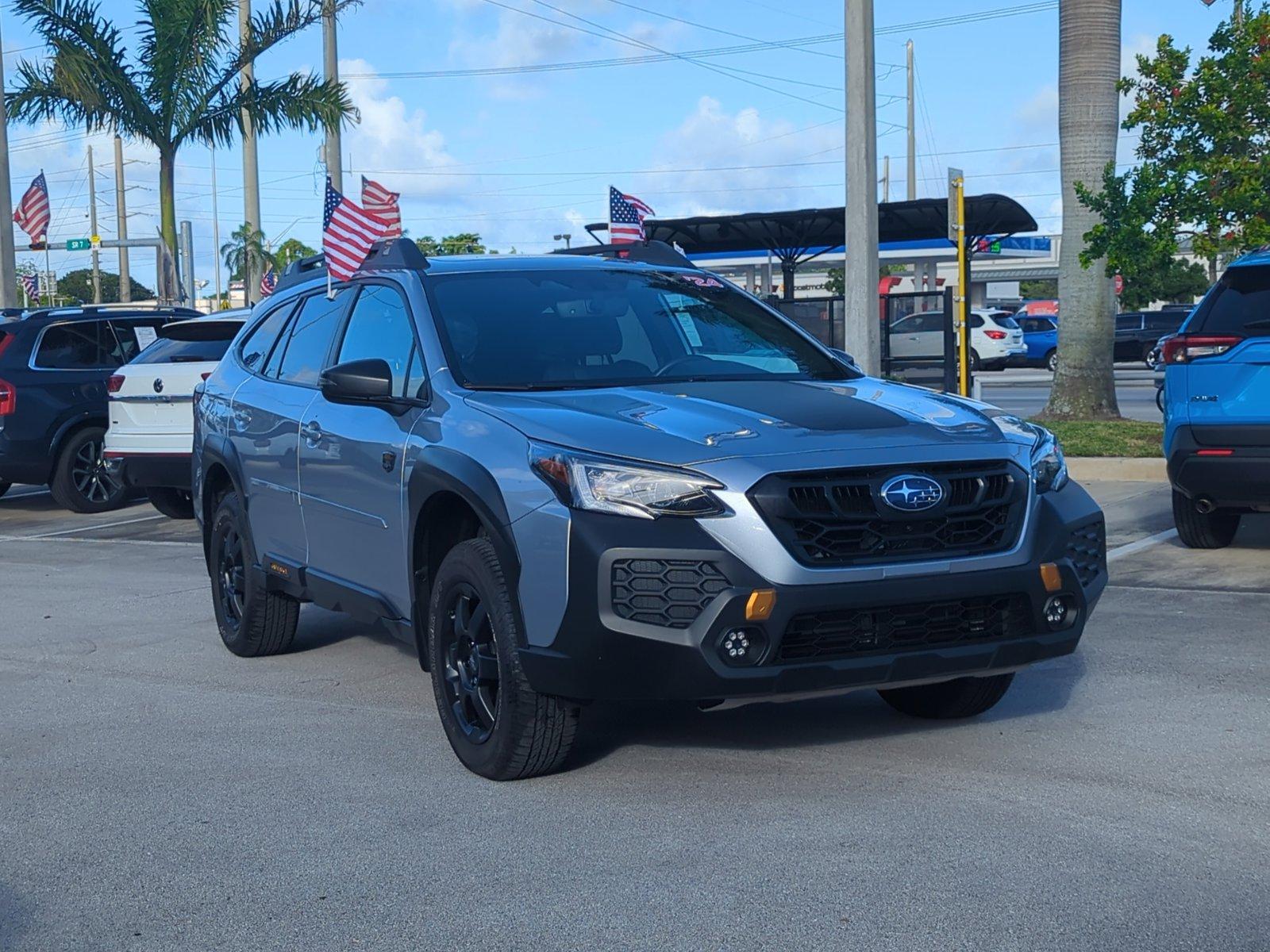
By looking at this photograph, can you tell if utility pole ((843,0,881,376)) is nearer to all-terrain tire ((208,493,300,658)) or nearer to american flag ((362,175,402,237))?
american flag ((362,175,402,237))

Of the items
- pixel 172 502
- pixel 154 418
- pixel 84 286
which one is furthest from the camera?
pixel 84 286

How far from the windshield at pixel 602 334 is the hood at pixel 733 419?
0.90 ft

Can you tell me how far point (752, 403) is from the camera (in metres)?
5.41

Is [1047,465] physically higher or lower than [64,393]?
lower

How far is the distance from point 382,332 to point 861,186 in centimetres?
1066

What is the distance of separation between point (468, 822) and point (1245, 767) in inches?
98.6

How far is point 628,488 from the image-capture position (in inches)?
190

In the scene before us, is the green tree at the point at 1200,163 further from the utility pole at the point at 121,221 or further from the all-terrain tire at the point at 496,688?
the utility pole at the point at 121,221

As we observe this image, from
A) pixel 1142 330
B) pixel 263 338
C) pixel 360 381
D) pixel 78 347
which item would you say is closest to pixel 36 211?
pixel 78 347

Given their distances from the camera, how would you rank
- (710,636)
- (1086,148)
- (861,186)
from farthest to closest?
1. (1086,148)
2. (861,186)
3. (710,636)

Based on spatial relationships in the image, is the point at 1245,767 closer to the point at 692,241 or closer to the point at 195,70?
the point at 195,70

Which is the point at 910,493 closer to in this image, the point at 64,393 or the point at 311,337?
the point at 311,337

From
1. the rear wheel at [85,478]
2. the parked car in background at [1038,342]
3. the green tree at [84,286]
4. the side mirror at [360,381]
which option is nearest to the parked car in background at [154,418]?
the rear wheel at [85,478]

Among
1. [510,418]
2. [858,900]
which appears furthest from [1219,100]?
[858,900]
